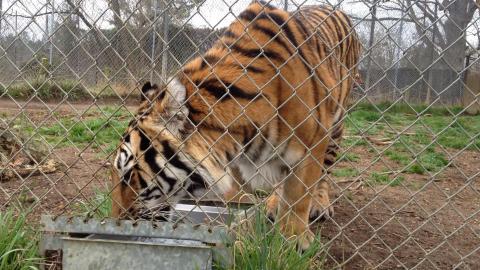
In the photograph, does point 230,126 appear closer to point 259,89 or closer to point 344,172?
point 259,89

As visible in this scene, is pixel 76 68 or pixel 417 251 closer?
pixel 417 251

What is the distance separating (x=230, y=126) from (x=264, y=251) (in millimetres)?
754

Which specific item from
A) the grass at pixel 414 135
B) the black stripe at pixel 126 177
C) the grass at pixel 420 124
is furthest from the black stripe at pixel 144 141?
the grass at pixel 420 124

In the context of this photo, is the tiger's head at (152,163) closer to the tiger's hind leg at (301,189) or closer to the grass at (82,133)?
the tiger's hind leg at (301,189)

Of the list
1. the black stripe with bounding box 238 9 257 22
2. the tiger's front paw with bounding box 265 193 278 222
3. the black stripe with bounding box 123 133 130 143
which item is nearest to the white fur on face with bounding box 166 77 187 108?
the black stripe with bounding box 123 133 130 143

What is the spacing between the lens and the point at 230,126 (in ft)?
8.55

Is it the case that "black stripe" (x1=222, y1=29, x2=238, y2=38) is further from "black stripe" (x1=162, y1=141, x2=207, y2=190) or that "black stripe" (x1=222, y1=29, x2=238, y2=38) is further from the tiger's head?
"black stripe" (x1=162, y1=141, x2=207, y2=190)

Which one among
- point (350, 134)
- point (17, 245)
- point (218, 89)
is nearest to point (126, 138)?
point (218, 89)

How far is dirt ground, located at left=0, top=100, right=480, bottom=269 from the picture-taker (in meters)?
2.57

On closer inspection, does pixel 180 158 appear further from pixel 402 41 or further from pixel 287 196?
pixel 402 41

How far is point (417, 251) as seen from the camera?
302cm

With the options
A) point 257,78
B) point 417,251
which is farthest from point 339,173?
point 257,78

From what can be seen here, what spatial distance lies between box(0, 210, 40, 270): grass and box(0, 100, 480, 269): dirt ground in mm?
179

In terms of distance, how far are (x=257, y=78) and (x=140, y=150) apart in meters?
0.72
